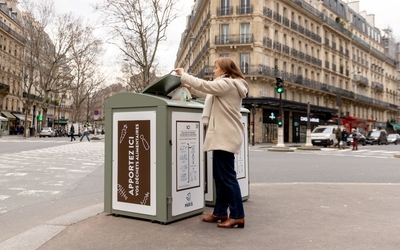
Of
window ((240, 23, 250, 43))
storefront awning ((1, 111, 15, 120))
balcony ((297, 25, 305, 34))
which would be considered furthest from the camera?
storefront awning ((1, 111, 15, 120))

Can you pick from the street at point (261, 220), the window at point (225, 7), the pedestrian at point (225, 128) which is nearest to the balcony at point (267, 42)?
the window at point (225, 7)

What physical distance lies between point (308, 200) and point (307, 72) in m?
40.2

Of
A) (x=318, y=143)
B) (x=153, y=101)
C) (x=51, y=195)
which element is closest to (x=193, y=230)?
(x=153, y=101)

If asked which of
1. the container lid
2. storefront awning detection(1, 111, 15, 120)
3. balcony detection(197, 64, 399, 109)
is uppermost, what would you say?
balcony detection(197, 64, 399, 109)

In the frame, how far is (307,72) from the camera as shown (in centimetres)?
4284

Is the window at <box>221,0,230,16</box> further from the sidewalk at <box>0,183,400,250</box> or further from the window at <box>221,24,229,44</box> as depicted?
the sidewalk at <box>0,183,400,250</box>

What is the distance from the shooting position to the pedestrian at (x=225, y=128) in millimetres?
3523

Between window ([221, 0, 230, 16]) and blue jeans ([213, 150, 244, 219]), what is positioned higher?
window ([221, 0, 230, 16])

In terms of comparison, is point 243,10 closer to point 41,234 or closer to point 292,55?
point 292,55

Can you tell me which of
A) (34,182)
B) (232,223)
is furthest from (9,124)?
(232,223)

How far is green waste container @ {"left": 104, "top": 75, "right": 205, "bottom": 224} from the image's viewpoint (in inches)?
142

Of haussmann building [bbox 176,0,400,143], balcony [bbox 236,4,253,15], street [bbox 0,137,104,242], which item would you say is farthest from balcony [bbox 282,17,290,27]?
street [bbox 0,137,104,242]

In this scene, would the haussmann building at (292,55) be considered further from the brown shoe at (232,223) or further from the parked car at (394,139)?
the brown shoe at (232,223)

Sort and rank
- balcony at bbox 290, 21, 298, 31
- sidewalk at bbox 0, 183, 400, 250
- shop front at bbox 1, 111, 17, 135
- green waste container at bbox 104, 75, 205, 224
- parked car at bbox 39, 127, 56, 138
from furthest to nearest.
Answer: shop front at bbox 1, 111, 17, 135, parked car at bbox 39, 127, 56, 138, balcony at bbox 290, 21, 298, 31, green waste container at bbox 104, 75, 205, 224, sidewalk at bbox 0, 183, 400, 250
